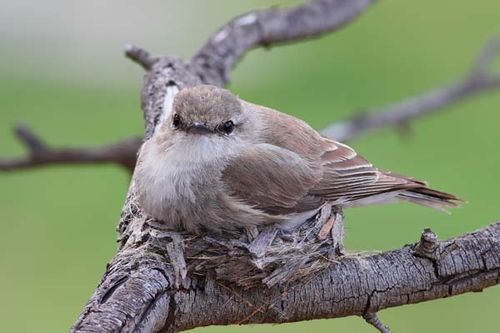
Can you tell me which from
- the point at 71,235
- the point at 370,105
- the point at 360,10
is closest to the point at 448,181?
the point at 370,105

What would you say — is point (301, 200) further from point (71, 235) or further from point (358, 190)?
point (71, 235)

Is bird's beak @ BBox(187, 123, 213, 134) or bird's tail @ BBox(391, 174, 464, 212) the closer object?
bird's beak @ BBox(187, 123, 213, 134)

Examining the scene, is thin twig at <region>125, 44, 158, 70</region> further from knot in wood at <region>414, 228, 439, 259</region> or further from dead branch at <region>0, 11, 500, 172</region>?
knot in wood at <region>414, 228, 439, 259</region>

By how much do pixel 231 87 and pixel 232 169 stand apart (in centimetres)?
704

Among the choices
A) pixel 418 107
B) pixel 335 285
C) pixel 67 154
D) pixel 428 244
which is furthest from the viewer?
pixel 418 107

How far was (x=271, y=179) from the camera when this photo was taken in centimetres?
456

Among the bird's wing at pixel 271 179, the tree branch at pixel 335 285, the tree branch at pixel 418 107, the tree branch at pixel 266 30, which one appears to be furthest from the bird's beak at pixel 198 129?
the tree branch at pixel 418 107

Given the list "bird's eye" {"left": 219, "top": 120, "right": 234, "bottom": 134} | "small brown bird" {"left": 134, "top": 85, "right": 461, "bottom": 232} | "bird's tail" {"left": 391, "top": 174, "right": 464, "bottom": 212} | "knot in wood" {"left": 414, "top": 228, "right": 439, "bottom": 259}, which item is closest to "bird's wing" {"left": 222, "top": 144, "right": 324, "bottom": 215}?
"small brown bird" {"left": 134, "top": 85, "right": 461, "bottom": 232}

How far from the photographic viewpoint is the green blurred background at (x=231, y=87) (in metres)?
8.84

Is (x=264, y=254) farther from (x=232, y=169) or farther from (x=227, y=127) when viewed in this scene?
(x=227, y=127)

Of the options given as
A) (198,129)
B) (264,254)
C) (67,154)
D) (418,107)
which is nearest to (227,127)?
(198,129)

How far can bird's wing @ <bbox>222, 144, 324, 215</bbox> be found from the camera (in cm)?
444

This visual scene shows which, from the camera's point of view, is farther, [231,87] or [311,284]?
[231,87]

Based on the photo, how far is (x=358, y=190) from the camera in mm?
4852
